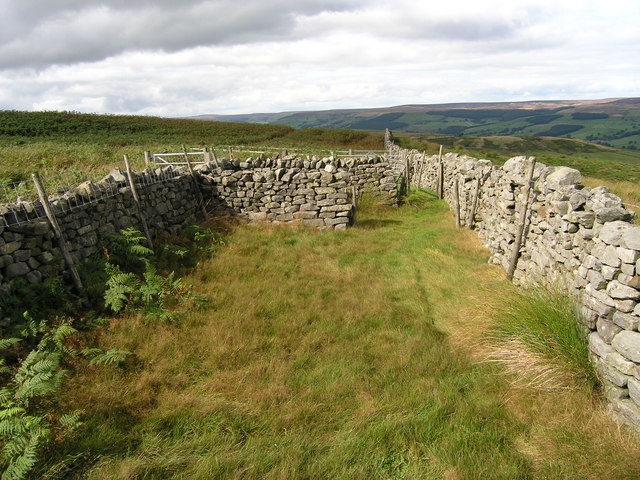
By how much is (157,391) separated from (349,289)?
4.32 meters

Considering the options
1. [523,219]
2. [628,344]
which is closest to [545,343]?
[628,344]

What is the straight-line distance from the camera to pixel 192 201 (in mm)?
12969

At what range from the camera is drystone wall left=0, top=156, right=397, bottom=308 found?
6555 millimetres

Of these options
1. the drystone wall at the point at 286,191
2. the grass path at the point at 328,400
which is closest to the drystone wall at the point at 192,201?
the drystone wall at the point at 286,191

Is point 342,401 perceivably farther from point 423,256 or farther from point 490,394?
point 423,256

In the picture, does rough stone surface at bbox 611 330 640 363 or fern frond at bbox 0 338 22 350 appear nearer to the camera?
rough stone surface at bbox 611 330 640 363

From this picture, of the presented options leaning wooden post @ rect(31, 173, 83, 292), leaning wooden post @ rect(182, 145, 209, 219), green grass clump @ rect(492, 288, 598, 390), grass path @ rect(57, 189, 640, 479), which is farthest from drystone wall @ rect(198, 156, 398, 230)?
green grass clump @ rect(492, 288, 598, 390)

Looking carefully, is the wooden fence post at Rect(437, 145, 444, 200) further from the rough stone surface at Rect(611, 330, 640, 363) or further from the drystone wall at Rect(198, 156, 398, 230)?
the rough stone surface at Rect(611, 330, 640, 363)

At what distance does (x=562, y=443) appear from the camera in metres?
3.98

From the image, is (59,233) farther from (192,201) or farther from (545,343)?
(545,343)

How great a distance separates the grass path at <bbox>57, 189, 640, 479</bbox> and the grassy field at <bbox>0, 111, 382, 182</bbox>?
1574 cm

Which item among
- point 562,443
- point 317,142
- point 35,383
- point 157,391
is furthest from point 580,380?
point 317,142

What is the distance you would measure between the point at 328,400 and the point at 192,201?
10.0 m

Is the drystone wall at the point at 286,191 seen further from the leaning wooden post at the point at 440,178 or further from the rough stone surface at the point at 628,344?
the rough stone surface at the point at 628,344
